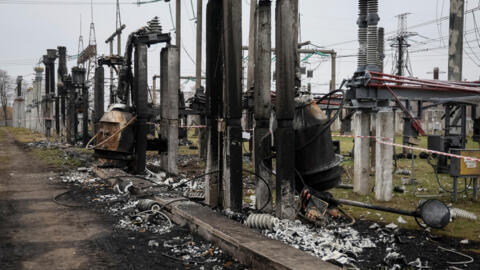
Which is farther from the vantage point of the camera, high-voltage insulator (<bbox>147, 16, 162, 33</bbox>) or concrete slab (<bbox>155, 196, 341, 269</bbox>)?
high-voltage insulator (<bbox>147, 16, 162, 33</bbox>)

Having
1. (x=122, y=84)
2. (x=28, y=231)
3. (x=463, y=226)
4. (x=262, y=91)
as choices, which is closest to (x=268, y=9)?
(x=262, y=91)

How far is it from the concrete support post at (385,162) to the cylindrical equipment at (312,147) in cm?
248

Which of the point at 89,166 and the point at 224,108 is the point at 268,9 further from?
the point at 89,166

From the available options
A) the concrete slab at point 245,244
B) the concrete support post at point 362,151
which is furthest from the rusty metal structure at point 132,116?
the concrete support post at point 362,151

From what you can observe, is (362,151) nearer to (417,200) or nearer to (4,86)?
(417,200)

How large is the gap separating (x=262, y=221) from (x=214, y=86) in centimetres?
274

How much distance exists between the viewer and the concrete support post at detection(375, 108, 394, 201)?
9289 mm

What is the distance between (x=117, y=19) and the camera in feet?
95.8

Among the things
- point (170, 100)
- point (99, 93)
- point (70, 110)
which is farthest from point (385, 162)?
point (70, 110)

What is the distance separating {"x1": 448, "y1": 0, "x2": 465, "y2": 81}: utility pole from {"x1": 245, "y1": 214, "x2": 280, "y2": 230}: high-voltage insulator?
351 inches

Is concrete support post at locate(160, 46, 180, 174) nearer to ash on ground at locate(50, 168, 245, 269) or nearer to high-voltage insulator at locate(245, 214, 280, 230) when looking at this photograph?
ash on ground at locate(50, 168, 245, 269)

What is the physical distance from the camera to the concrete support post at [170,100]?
12.3 metres

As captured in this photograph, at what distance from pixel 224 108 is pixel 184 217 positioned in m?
1.88

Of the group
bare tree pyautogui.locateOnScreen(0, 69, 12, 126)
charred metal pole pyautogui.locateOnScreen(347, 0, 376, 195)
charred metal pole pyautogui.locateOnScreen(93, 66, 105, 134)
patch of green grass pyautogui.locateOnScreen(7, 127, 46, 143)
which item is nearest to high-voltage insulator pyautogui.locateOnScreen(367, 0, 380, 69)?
charred metal pole pyautogui.locateOnScreen(347, 0, 376, 195)
